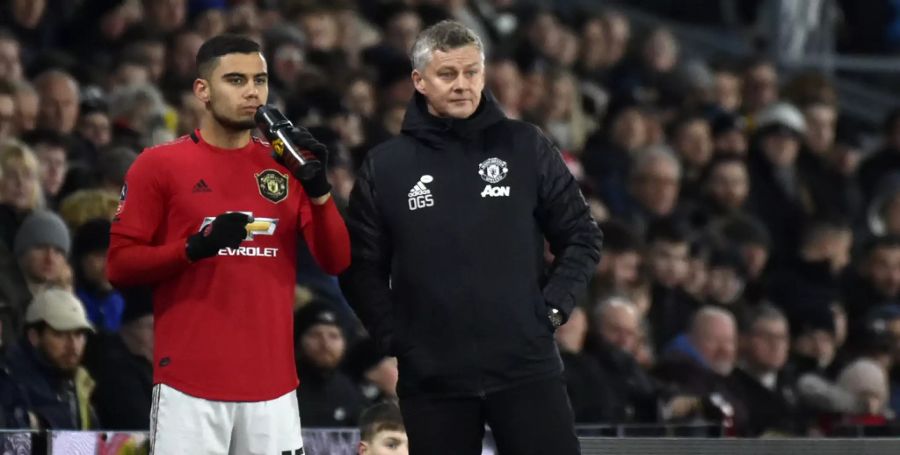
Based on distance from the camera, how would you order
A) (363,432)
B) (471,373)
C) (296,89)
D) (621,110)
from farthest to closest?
(621,110), (296,89), (363,432), (471,373)

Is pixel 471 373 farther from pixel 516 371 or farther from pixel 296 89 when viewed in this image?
pixel 296 89

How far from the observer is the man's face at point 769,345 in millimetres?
11773

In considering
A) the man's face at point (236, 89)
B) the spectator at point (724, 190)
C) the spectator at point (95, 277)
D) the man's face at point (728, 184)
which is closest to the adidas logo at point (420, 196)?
the man's face at point (236, 89)

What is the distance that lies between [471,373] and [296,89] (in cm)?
588

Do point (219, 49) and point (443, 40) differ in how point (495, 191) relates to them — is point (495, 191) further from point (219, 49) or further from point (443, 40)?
point (219, 49)

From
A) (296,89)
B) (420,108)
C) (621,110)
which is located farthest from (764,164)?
(420,108)

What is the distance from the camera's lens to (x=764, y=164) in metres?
14.5

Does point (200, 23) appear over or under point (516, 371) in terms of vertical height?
over

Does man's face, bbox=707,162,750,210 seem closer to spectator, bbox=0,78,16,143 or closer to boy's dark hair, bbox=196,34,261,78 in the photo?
spectator, bbox=0,78,16,143

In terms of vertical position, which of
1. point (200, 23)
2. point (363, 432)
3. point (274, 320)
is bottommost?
point (363, 432)

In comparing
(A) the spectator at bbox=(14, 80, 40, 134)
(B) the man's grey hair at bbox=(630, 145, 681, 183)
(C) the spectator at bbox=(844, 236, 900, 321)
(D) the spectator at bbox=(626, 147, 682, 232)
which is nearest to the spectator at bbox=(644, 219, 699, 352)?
(D) the spectator at bbox=(626, 147, 682, 232)

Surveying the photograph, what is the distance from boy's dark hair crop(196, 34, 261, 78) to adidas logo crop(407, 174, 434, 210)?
63cm

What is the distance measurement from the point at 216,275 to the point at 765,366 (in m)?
6.36

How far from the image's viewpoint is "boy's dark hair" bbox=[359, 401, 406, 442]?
746 cm
